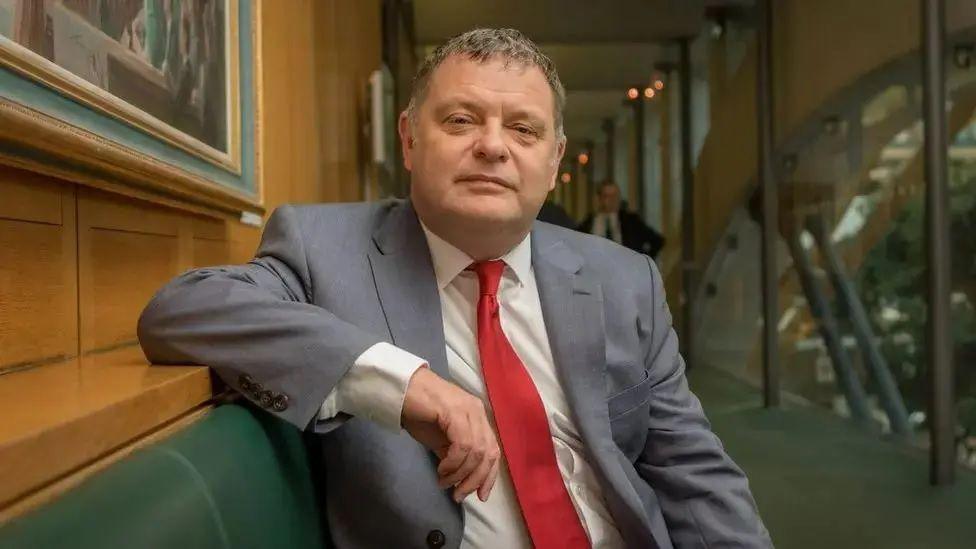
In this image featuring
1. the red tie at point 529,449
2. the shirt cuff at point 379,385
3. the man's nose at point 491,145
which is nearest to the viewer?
the shirt cuff at point 379,385

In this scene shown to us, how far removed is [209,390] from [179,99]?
0.69m

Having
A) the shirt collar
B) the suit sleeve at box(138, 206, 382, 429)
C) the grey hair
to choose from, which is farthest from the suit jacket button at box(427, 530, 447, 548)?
the grey hair

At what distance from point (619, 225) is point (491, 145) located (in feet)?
13.4

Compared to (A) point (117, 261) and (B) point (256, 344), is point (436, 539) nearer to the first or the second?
(B) point (256, 344)

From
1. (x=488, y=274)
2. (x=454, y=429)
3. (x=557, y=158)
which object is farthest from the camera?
(x=557, y=158)

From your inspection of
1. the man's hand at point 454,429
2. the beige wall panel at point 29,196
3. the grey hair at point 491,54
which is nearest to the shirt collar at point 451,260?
the grey hair at point 491,54

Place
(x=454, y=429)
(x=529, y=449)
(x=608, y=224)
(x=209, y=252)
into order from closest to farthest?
(x=454, y=429) < (x=529, y=449) < (x=209, y=252) < (x=608, y=224)

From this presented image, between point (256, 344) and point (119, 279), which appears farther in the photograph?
point (119, 279)

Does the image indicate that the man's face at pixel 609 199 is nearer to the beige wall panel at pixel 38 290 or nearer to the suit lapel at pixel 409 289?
the suit lapel at pixel 409 289

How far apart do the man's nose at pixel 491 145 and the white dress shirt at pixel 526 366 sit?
169mm

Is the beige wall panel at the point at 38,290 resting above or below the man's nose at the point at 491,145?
below

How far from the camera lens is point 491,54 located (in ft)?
4.63

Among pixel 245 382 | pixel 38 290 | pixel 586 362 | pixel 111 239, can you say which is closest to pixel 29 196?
→ pixel 38 290

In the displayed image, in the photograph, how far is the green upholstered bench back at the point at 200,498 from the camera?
22.4 inches
